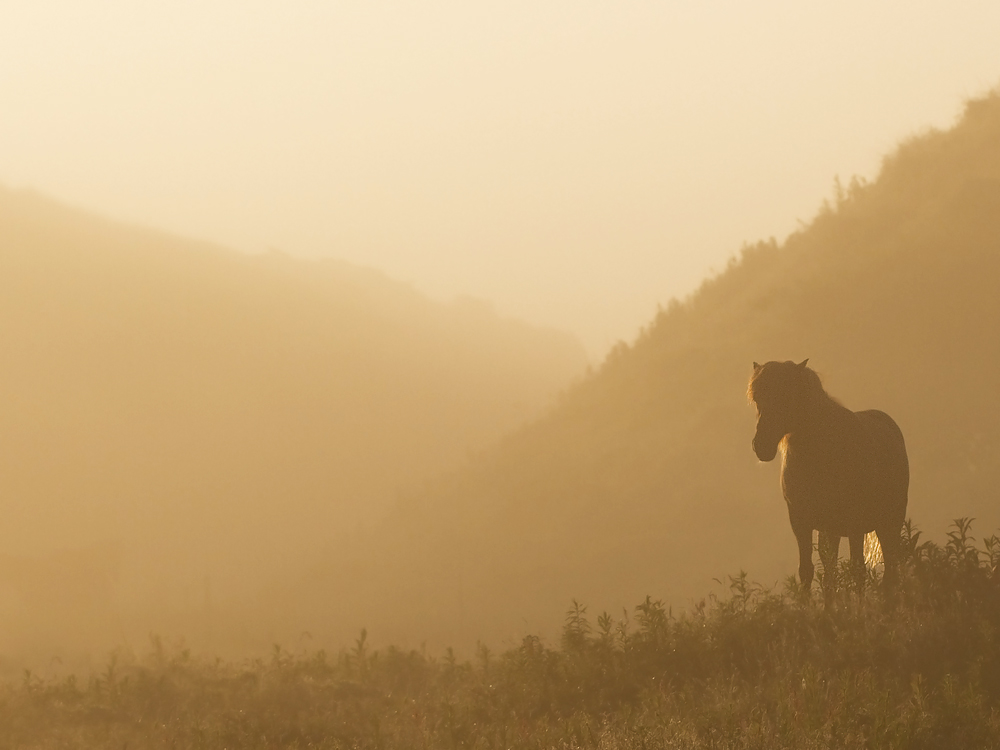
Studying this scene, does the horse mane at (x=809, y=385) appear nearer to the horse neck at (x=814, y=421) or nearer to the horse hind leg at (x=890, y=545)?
the horse neck at (x=814, y=421)

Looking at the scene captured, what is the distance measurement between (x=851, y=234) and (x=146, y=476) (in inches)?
1306

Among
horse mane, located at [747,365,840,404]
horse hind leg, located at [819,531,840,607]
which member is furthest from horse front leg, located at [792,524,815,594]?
horse mane, located at [747,365,840,404]

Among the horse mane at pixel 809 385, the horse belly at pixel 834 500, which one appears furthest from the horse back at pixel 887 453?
the horse mane at pixel 809 385

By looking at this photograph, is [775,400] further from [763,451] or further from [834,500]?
[834,500]

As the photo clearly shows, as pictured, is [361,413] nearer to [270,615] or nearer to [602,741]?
[270,615]

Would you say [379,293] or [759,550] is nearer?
[759,550]

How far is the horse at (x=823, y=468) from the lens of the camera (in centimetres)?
928

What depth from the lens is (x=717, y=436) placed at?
23016 millimetres

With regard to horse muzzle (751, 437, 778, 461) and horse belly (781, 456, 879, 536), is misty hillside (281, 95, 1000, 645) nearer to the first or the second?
horse belly (781, 456, 879, 536)

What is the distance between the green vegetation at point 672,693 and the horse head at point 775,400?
148 cm

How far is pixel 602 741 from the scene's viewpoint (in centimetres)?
654

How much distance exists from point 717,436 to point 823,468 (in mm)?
13824

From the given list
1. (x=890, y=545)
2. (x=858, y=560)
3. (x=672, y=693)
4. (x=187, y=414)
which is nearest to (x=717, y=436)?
(x=890, y=545)

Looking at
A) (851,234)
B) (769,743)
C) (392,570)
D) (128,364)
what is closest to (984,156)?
(851,234)
